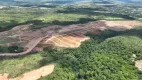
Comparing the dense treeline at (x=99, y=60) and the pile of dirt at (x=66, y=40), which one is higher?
the pile of dirt at (x=66, y=40)

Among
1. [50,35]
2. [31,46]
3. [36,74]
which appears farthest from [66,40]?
[36,74]

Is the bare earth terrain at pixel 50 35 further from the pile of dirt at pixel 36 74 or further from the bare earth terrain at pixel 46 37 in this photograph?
the pile of dirt at pixel 36 74

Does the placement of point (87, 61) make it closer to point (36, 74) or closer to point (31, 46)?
point (36, 74)

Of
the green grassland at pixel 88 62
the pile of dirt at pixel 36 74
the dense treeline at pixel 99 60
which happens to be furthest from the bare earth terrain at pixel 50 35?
the pile of dirt at pixel 36 74

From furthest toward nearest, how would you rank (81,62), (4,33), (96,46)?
(4,33), (96,46), (81,62)

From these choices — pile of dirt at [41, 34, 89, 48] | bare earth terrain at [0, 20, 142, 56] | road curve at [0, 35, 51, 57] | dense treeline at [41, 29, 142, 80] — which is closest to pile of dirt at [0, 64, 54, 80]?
dense treeline at [41, 29, 142, 80]

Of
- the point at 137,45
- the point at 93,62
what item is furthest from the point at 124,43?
the point at 93,62

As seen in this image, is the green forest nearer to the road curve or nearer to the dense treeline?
the dense treeline

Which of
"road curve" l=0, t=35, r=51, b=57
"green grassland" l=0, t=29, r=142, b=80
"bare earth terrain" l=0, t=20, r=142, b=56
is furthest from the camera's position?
"bare earth terrain" l=0, t=20, r=142, b=56

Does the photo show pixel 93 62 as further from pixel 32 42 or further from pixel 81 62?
pixel 32 42
